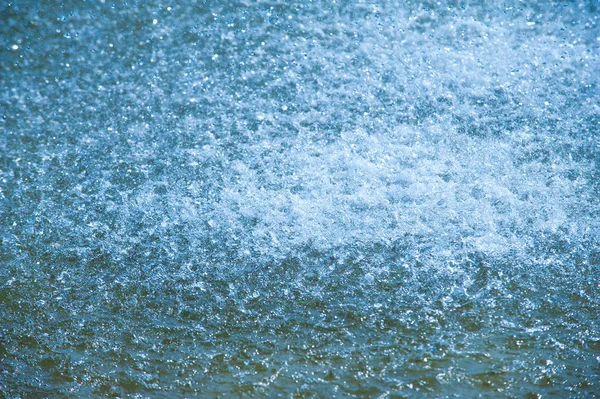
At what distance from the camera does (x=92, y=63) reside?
7.02 ft

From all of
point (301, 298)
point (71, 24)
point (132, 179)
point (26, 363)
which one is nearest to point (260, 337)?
point (301, 298)

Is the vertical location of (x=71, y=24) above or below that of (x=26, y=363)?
above

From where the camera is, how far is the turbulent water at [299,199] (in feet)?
4.59

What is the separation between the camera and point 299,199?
1734 mm

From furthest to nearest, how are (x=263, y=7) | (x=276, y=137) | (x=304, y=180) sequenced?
1. (x=263, y=7)
2. (x=276, y=137)
3. (x=304, y=180)

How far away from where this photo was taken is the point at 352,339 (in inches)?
56.6

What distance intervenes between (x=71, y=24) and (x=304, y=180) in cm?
109

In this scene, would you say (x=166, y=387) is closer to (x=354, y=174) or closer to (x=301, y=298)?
(x=301, y=298)

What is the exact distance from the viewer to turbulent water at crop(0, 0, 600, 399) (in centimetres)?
140

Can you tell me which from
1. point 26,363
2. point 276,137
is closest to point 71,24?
point 276,137

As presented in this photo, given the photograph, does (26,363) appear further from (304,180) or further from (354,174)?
(354,174)

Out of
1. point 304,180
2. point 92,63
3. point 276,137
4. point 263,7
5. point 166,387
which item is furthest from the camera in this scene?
point 263,7

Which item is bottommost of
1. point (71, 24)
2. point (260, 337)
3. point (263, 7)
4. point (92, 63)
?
point (260, 337)

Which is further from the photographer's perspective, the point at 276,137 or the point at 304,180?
the point at 276,137
